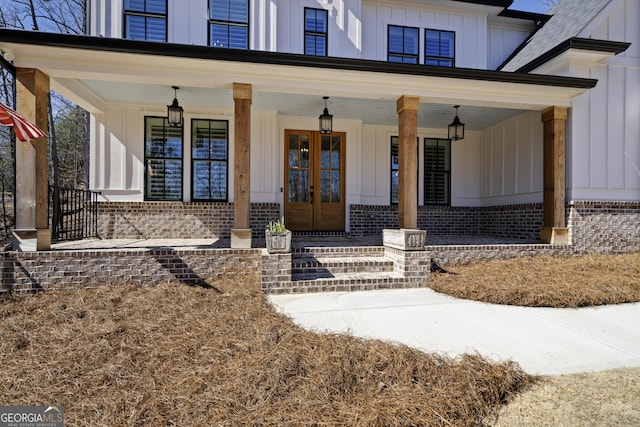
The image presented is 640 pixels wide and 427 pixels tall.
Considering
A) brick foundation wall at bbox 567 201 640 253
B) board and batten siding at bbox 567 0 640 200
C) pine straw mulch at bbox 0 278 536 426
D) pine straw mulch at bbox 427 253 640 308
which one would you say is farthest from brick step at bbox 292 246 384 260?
board and batten siding at bbox 567 0 640 200

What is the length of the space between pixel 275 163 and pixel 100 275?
13.8ft

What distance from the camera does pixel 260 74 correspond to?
5.30 metres

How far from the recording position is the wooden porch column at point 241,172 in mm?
5176

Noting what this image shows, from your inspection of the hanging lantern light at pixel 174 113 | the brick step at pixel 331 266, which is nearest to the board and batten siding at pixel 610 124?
the brick step at pixel 331 266

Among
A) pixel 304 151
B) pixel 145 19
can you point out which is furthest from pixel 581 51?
pixel 145 19

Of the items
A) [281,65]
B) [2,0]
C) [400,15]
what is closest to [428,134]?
[400,15]

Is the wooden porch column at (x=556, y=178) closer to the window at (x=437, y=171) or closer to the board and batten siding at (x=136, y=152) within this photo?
the window at (x=437, y=171)

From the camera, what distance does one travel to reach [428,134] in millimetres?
9023

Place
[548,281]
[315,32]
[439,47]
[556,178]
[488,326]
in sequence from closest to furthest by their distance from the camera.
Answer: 1. [488,326]
2. [548,281]
3. [556,178]
4. [315,32]
5. [439,47]

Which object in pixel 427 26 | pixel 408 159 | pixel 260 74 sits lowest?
pixel 408 159

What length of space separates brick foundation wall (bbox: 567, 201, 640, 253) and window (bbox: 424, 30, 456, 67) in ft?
16.0

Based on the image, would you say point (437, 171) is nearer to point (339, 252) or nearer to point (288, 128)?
point (288, 128)

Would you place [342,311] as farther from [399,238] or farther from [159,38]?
[159,38]

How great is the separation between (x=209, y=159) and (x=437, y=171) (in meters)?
6.11
